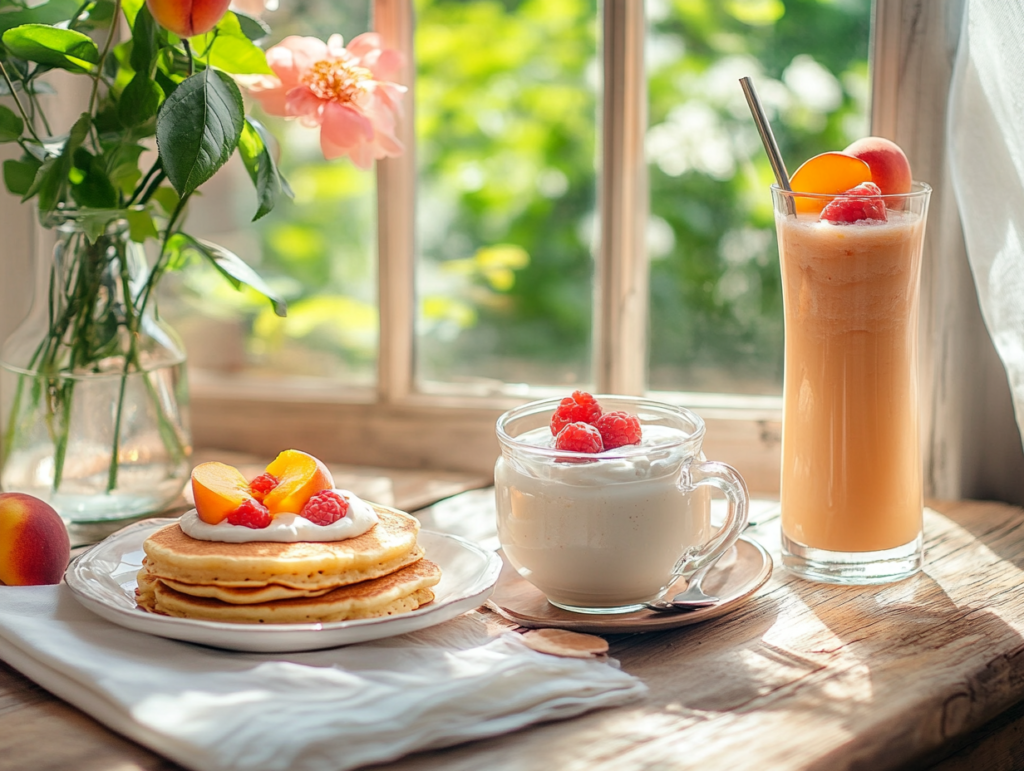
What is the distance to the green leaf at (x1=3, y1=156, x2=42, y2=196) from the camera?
3.41 ft

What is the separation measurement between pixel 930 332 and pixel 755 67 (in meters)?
0.44

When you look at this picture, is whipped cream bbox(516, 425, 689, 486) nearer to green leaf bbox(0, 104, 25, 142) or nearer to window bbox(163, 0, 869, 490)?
window bbox(163, 0, 869, 490)

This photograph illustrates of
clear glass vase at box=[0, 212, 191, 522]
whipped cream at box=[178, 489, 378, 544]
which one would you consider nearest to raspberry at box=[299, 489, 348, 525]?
whipped cream at box=[178, 489, 378, 544]

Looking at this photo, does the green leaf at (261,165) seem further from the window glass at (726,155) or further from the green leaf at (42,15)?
the window glass at (726,155)

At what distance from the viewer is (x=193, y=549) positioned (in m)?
0.82

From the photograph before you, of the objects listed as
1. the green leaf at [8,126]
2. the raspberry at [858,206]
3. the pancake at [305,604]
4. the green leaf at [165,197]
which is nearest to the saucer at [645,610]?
the pancake at [305,604]

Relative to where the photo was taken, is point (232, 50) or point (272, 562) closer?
point (272, 562)

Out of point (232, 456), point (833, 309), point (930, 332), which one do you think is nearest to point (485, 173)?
point (232, 456)

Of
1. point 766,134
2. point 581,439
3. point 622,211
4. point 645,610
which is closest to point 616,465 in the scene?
point 581,439

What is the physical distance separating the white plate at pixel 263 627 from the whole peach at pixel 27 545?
0.05 metres

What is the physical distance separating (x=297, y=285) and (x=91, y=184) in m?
0.55

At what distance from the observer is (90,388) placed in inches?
43.8

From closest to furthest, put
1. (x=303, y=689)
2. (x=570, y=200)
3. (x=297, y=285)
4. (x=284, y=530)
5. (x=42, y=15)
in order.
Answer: (x=303, y=689), (x=284, y=530), (x=42, y=15), (x=297, y=285), (x=570, y=200)

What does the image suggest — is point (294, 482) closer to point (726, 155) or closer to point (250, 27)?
point (250, 27)
